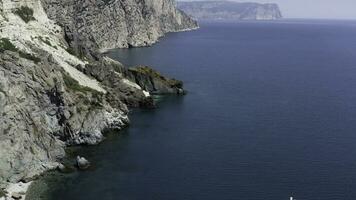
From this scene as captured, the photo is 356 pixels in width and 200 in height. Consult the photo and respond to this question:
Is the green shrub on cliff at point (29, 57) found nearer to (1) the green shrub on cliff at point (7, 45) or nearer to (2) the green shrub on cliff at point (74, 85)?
(1) the green shrub on cliff at point (7, 45)

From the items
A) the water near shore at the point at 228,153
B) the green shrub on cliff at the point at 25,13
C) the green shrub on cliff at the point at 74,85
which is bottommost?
the water near shore at the point at 228,153

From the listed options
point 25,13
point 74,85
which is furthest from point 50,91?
point 25,13

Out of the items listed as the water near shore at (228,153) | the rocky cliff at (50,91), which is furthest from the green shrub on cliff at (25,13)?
the water near shore at (228,153)

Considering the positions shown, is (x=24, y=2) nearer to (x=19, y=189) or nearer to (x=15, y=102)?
(x=15, y=102)

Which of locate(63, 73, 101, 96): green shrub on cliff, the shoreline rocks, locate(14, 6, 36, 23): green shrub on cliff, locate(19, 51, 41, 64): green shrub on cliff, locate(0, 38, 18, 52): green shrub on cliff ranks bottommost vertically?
the shoreline rocks

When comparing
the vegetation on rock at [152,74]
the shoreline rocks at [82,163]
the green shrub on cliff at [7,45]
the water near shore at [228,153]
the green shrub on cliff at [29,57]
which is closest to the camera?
the water near shore at [228,153]

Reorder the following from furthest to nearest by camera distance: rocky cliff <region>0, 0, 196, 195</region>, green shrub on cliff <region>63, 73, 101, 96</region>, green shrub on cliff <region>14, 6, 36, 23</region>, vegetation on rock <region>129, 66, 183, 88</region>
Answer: vegetation on rock <region>129, 66, 183, 88</region> < green shrub on cliff <region>14, 6, 36, 23</region> < green shrub on cliff <region>63, 73, 101, 96</region> < rocky cliff <region>0, 0, 196, 195</region>

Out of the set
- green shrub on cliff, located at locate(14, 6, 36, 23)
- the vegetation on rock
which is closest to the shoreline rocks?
green shrub on cliff, located at locate(14, 6, 36, 23)

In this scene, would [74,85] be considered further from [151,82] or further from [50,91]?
[151,82]

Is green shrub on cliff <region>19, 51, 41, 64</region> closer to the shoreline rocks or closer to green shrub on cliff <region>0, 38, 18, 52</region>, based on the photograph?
green shrub on cliff <region>0, 38, 18, 52</region>
